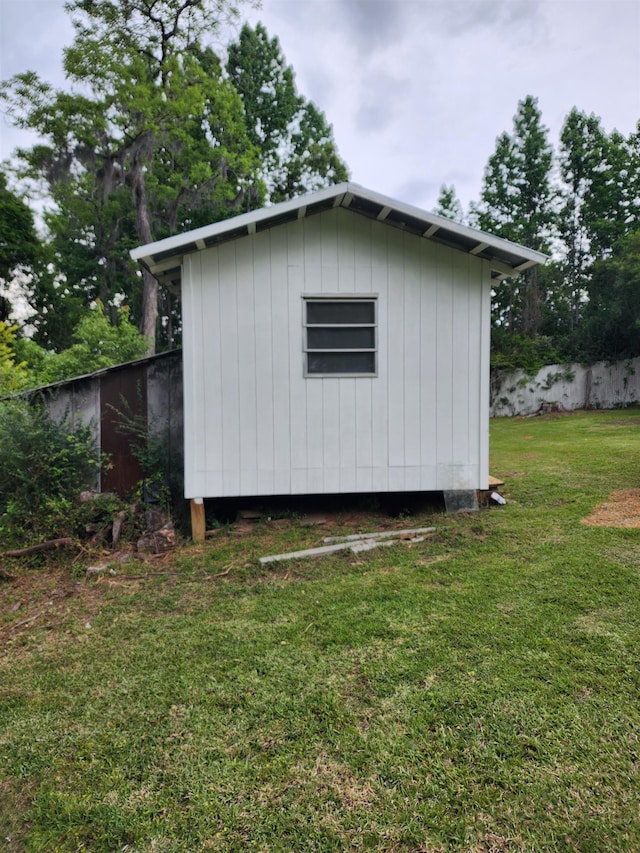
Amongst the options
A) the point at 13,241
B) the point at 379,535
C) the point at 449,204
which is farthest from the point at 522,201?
the point at 379,535

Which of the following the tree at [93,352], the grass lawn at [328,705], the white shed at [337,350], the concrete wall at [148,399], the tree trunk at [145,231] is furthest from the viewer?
the tree trunk at [145,231]

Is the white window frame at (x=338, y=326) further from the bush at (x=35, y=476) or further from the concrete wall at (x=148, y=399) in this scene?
the bush at (x=35, y=476)

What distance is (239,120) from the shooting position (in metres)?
17.0

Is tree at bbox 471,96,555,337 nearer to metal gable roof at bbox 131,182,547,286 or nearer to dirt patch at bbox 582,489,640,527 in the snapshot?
dirt patch at bbox 582,489,640,527

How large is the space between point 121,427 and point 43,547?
5.17ft

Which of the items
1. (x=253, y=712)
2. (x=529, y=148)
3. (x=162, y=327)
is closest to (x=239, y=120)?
(x=162, y=327)

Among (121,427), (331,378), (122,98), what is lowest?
(121,427)

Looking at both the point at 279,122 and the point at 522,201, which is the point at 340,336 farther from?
the point at 522,201

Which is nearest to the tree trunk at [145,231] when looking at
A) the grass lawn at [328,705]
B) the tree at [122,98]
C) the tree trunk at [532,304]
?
the tree at [122,98]

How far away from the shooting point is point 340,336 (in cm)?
477

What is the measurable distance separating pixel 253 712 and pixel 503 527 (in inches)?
134

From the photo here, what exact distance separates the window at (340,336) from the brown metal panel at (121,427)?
2.26m

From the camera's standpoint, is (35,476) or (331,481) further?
(331,481)

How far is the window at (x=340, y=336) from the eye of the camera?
4746 mm
